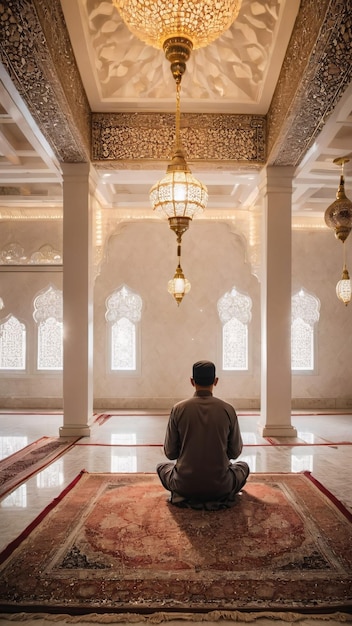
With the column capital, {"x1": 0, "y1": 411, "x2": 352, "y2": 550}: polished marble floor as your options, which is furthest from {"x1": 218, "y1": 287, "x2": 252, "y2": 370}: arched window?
the column capital

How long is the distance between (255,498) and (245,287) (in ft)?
14.8

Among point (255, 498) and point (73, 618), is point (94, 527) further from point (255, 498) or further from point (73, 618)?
point (255, 498)

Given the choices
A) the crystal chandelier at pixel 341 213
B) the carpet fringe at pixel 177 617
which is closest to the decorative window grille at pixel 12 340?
Result: the crystal chandelier at pixel 341 213

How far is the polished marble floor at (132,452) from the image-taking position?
280cm

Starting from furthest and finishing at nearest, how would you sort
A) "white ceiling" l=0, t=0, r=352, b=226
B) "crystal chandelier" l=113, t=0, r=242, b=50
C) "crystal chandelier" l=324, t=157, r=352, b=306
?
"crystal chandelier" l=324, t=157, r=352, b=306 → "white ceiling" l=0, t=0, r=352, b=226 → "crystal chandelier" l=113, t=0, r=242, b=50

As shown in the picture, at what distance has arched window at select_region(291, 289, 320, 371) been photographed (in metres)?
7.09

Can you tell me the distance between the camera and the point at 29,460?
3709 millimetres

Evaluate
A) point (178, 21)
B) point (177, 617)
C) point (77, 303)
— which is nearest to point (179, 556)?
point (177, 617)

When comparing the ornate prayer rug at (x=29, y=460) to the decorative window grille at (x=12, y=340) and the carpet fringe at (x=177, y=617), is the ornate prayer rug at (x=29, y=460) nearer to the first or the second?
the carpet fringe at (x=177, y=617)

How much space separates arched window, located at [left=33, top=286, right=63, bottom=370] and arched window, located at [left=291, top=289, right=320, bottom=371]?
387cm

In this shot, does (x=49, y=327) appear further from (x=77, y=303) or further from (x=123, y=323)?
(x=77, y=303)

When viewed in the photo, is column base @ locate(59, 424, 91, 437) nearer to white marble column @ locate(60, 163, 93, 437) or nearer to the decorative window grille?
white marble column @ locate(60, 163, 93, 437)

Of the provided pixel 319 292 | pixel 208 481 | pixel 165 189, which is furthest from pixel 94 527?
pixel 319 292

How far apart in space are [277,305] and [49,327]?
3.93m
